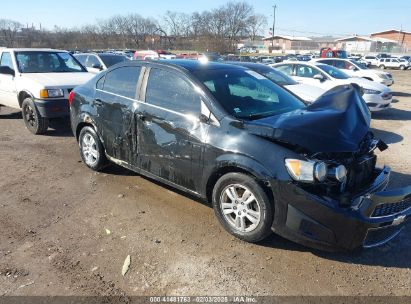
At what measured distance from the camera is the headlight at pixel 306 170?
3094mm

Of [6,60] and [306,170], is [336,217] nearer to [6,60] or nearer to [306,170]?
[306,170]

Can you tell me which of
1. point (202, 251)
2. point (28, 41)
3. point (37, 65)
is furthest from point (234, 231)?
point (28, 41)

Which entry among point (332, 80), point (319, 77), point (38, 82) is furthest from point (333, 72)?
point (38, 82)

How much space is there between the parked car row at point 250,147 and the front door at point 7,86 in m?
3.80

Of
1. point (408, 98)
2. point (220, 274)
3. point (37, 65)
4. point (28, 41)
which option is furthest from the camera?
point (28, 41)

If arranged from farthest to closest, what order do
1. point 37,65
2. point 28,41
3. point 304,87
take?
1. point 28,41
2. point 304,87
3. point 37,65

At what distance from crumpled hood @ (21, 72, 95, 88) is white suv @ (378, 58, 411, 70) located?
44.7 meters

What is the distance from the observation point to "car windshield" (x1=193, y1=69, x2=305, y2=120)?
395 centimetres

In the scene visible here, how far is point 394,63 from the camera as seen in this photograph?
44688mm

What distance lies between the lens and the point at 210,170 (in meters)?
3.75

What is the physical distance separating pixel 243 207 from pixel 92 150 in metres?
2.88

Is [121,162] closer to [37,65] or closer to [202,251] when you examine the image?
[202,251]

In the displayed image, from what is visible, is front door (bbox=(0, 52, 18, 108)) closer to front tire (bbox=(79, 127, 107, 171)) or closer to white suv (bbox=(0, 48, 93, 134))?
white suv (bbox=(0, 48, 93, 134))

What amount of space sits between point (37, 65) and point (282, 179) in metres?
7.37
